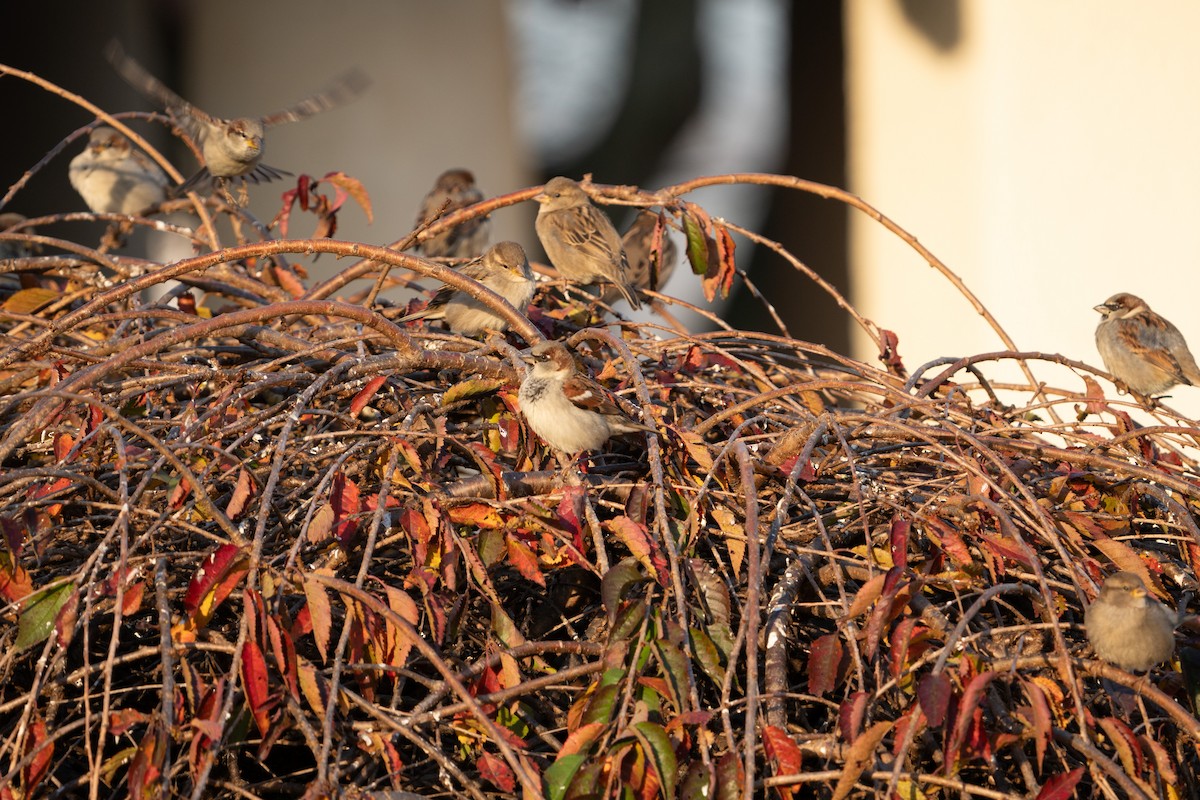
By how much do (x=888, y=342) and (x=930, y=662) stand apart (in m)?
1.33

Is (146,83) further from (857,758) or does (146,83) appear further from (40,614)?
(857,758)

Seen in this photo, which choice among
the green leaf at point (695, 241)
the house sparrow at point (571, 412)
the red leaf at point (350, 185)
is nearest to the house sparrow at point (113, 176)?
the red leaf at point (350, 185)

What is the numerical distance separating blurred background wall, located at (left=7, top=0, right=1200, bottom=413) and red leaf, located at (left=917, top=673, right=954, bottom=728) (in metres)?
4.15

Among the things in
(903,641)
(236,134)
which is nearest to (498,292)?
(236,134)

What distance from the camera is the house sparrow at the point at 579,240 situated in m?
5.40

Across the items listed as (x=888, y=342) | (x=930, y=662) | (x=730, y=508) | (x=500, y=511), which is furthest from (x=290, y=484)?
(x=888, y=342)

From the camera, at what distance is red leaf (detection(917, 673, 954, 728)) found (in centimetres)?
191

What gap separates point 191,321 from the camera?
298 centimetres

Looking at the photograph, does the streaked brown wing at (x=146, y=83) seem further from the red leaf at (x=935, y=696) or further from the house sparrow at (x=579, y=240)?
the red leaf at (x=935, y=696)

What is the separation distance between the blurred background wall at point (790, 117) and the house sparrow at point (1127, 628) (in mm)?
3741

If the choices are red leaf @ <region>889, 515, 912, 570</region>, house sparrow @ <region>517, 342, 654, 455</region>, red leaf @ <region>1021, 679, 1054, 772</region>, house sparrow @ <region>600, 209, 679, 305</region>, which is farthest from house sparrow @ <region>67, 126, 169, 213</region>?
red leaf @ <region>1021, 679, 1054, 772</region>

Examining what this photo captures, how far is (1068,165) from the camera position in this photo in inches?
233

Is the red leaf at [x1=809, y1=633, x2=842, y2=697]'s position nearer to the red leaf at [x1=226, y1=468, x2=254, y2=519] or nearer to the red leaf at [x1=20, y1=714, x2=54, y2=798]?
the red leaf at [x1=226, y1=468, x2=254, y2=519]

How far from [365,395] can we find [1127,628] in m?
1.44
